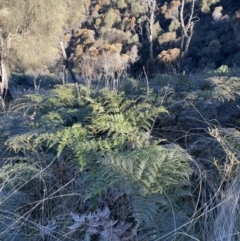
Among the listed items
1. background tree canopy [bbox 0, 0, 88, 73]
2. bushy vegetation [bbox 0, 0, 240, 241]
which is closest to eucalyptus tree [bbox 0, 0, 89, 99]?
background tree canopy [bbox 0, 0, 88, 73]

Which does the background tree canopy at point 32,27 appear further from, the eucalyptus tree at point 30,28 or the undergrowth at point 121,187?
the undergrowth at point 121,187

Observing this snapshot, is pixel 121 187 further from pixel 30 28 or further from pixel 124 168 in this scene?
pixel 30 28

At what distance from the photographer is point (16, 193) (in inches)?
115

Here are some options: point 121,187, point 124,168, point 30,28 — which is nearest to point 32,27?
point 30,28

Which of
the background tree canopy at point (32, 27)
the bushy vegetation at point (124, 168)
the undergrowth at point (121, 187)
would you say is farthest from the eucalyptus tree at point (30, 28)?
the undergrowth at point (121, 187)

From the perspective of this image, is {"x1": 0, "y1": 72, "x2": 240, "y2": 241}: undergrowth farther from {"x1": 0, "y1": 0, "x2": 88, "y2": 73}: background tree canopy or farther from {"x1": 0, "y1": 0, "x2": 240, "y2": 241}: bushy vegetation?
{"x1": 0, "y1": 0, "x2": 88, "y2": 73}: background tree canopy

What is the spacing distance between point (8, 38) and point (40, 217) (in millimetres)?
6165

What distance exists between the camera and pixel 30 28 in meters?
8.90

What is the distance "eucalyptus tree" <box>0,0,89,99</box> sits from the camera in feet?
27.4

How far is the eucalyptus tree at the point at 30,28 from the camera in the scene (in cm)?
834

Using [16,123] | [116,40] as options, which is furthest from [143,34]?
[16,123]

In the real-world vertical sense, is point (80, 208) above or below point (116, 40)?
→ above

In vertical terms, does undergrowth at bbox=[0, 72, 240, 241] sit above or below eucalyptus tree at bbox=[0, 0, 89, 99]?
above

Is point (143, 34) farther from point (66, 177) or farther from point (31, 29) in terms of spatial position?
point (66, 177)
